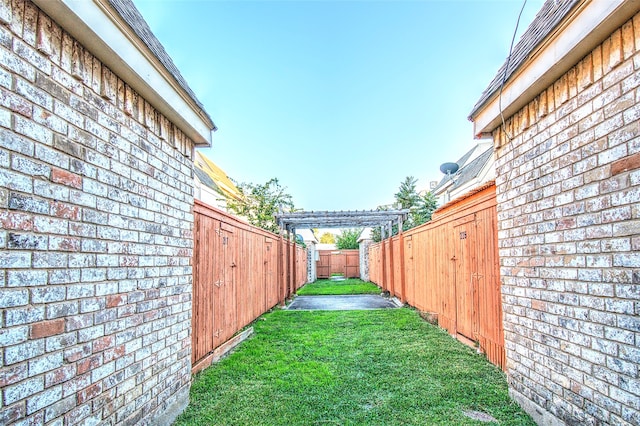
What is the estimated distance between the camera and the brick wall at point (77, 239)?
5.70 feet

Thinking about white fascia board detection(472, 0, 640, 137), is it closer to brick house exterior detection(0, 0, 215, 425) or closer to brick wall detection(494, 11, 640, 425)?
brick wall detection(494, 11, 640, 425)

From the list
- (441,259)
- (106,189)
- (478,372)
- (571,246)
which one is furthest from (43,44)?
(441,259)

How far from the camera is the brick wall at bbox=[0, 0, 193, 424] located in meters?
1.74

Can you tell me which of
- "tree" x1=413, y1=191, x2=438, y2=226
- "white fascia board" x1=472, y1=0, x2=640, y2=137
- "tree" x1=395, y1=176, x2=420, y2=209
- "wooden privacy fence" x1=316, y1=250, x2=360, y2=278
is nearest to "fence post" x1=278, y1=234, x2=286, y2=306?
"tree" x1=413, y1=191, x2=438, y2=226

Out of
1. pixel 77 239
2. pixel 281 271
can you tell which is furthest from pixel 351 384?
pixel 281 271

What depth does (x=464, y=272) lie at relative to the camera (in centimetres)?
557

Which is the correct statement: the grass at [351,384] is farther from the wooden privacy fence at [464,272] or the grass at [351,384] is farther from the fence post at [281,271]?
the fence post at [281,271]

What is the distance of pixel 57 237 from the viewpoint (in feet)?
6.54

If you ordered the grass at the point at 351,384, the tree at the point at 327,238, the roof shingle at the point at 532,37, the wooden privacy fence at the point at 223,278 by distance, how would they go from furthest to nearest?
the tree at the point at 327,238
the wooden privacy fence at the point at 223,278
the grass at the point at 351,384
the roof shingle at the point at 532,37

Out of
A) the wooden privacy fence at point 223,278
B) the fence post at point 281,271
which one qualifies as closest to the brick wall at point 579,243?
the wooden privacy fence at point 223,278

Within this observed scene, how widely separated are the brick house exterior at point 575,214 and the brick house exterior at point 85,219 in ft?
10.2

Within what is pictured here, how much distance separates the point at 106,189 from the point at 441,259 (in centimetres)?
598

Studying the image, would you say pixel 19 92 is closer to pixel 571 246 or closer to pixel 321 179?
pixel 571 246

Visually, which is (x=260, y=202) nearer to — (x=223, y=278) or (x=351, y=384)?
(x=223, y=278)
